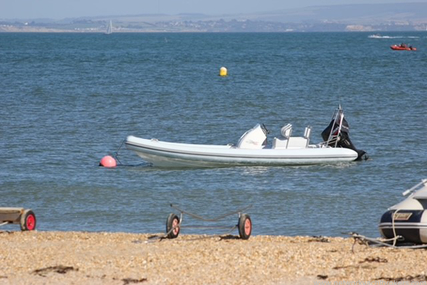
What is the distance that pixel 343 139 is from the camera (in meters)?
23.5

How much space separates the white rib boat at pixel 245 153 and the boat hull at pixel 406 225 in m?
9.83

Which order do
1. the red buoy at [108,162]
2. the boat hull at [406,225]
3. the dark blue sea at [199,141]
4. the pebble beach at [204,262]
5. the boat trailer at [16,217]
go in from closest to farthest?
the pebble beach at [204,262]
the boat hull at [406,225]
the boat trailer at [16,217]
the dark blue sea at [199,141]
the red buoy at [108,162]

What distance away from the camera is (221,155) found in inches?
879

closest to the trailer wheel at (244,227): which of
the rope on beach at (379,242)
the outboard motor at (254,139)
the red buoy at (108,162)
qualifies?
the rope on beach at (379,242)

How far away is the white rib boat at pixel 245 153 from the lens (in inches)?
881

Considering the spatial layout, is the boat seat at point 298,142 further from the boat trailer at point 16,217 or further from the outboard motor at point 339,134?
the boat trailer at point 16,217

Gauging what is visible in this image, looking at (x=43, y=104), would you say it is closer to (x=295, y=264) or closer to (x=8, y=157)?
(x=8, y=157)

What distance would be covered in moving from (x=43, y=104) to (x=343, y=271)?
3219 centimetres

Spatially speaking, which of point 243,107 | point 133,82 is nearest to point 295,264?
point 243,107

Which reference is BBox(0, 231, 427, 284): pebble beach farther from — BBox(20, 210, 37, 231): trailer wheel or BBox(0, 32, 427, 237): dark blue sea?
BBox(0, 32, 427, 237): dark blue sea

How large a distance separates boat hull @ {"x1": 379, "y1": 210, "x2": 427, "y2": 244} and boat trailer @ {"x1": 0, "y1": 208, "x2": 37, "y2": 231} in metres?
5.79

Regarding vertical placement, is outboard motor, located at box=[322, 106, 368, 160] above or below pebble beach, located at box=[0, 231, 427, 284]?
below

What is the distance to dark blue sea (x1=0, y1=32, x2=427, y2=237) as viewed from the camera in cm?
1759

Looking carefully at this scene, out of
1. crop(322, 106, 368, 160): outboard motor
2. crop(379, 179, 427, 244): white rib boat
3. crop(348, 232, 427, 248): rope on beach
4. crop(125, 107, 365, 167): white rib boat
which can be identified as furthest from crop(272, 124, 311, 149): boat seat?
crop(379, 179, 427, 244): white rib boat
